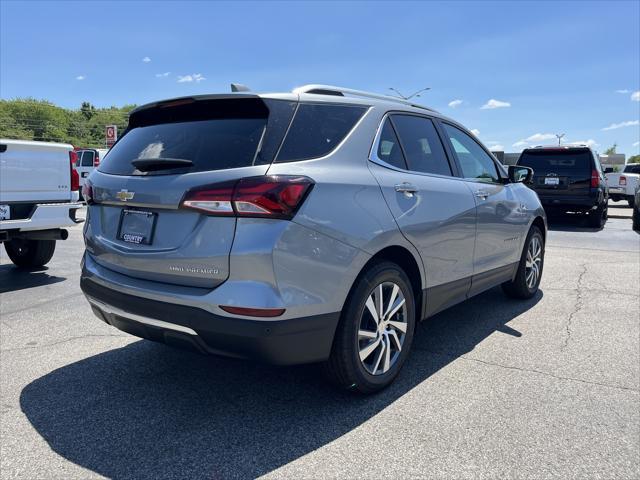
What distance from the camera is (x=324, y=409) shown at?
2.96 m

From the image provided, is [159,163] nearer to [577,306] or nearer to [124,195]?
[124,195]

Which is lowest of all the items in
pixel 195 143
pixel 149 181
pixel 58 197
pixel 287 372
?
pixel 287 372

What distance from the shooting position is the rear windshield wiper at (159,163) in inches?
106

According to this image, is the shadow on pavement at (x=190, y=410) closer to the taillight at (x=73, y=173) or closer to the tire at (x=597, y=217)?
the taillight at (x=73, y=173)

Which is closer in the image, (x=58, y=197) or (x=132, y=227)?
(x=132, y=227)

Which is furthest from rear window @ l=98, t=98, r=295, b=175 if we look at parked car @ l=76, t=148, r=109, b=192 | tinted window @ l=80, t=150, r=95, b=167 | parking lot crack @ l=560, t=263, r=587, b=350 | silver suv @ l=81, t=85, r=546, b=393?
tinted window @ l=80, t=150, r=95, b=167

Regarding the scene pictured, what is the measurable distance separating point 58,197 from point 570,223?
1264 centimetres

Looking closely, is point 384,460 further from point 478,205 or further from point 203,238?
point 478,205

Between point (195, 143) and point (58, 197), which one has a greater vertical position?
point (195, 143)

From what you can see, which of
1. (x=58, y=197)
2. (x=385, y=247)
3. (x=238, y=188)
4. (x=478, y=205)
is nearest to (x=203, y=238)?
(x=238, y=188)

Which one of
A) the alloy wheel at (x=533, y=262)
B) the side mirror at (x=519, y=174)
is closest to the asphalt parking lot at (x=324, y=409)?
the alloy wheel at (x=533, y=262)

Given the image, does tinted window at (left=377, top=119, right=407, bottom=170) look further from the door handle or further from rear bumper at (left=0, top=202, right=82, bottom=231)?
rear bumper at (left=0, top=202, right=82, bottom=231)

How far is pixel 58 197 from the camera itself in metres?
6.23

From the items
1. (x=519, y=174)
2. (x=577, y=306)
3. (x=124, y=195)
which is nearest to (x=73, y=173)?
(x=124, y=195)
